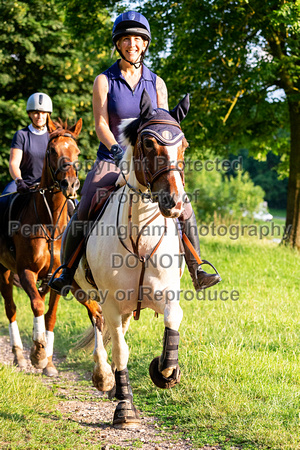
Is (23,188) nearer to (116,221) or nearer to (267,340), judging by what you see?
(116,221)

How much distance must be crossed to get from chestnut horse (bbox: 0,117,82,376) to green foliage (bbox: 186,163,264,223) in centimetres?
3444

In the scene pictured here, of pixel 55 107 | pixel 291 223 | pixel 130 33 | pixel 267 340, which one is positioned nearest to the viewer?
pixel 130 33

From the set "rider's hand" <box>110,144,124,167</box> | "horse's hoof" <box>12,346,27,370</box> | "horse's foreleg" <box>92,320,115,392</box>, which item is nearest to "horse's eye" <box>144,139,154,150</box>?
"rider's hand" <box>110,144,124,167</box>

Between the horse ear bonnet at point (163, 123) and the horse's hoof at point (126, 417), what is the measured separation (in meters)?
2.56

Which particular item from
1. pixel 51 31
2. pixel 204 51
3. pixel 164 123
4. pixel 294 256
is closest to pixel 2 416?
pixel 164 123

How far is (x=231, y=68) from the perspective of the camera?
13008mm

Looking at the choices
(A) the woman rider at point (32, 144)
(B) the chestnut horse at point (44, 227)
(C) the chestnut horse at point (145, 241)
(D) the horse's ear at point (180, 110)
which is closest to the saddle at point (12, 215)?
(B) the chestnut horse at point (44, 227)

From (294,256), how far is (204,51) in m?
5.42

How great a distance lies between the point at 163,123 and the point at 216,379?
2.96 meters

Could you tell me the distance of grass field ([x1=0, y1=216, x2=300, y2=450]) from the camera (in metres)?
4.46

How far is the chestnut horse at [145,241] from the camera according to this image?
3576 millimetres

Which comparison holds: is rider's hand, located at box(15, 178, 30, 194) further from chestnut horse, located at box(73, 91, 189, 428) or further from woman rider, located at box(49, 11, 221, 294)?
chestnut horse, located at box(73, 91, 189, 428)

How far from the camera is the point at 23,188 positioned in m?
7.11

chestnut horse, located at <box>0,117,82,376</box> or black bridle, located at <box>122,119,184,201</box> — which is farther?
chestnut horse, located at <box>0,117,82,376</box>
